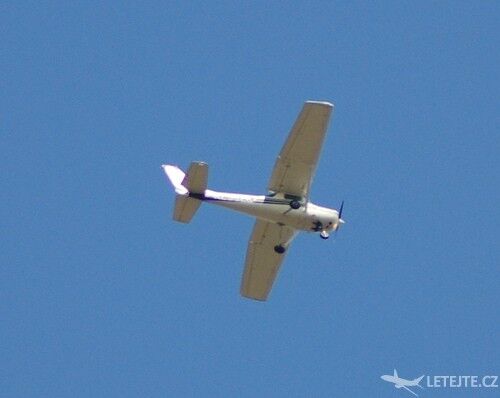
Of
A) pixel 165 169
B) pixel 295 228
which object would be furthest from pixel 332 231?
pixel 165 169

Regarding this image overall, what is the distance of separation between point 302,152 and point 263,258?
5.41 meters

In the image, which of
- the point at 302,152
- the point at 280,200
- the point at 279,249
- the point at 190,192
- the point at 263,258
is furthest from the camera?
the point at 263,258

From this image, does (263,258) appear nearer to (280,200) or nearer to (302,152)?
(280,200)

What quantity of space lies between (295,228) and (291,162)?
2736mm

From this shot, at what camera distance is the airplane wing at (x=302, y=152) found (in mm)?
30875

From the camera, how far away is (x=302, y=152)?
32.0m

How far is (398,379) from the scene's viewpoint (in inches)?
1468

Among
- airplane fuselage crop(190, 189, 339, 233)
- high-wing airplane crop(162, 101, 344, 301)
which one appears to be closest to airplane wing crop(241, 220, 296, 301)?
high-wing airplane crop(162, 101, 344, 301)

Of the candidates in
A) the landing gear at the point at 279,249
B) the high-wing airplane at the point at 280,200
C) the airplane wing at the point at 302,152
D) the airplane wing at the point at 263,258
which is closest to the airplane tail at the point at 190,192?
the high-wing airplane at the point at 280,200

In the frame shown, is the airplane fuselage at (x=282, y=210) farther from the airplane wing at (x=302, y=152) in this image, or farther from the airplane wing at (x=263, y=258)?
the airplane wing at (x=263, y=258)

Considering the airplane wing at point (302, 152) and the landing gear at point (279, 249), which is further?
the landing gear at point (279, 249)

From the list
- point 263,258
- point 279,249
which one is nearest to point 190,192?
point 279,249

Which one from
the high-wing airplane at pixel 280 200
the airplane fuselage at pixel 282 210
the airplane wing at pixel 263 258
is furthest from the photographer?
the airplane wing at pixel 263 258

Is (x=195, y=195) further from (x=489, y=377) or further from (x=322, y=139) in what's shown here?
(x=489, y=377)
